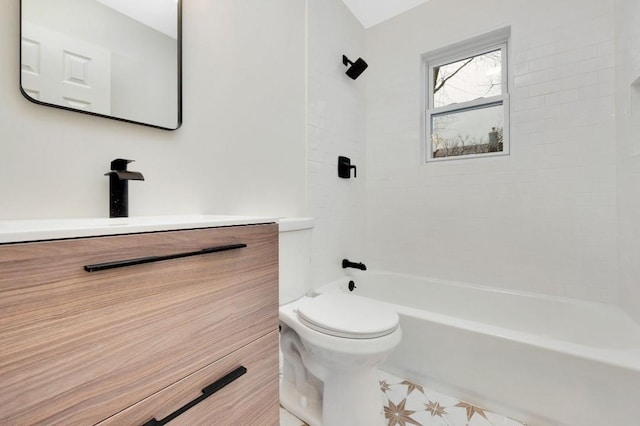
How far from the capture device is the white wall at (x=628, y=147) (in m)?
1.32

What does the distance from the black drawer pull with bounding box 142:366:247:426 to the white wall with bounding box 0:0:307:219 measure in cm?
66

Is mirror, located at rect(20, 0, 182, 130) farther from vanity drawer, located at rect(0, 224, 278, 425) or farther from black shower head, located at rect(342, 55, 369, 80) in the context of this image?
black shower head, located at rect(342, 55, 369, 80)

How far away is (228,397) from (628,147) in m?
2.10

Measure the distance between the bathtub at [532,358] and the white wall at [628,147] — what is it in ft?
0.70

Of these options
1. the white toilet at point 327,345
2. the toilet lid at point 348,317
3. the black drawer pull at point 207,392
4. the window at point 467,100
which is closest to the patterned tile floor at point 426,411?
the white toilet at point 327,345

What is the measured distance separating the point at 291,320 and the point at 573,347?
1.17 metres

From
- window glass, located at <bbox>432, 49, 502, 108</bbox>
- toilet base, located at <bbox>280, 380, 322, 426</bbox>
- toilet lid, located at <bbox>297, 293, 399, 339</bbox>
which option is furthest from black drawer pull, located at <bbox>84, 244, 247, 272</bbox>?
window glass, located at <bbox>432, 49, 502, 108</bbox>

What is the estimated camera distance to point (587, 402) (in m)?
1.10

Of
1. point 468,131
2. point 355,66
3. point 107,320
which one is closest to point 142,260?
point 107,320

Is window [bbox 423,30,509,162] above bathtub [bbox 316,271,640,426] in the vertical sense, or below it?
above

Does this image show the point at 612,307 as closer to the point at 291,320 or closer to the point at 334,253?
the point at 334,253

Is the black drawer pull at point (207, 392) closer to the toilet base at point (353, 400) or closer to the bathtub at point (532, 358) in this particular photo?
the toilet base at point (353, 400)

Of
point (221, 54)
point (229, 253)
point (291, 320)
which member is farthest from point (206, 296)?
point (221, 54)

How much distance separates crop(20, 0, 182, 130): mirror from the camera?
0.80m
